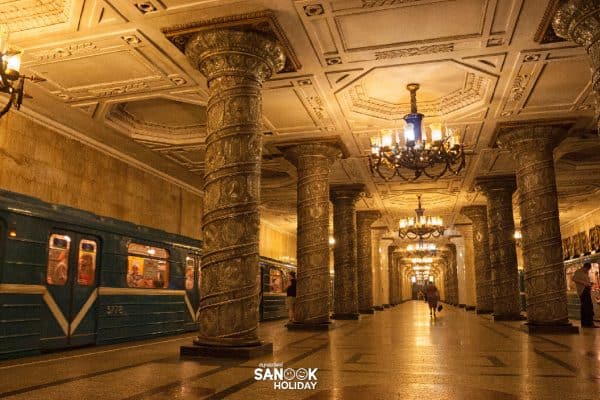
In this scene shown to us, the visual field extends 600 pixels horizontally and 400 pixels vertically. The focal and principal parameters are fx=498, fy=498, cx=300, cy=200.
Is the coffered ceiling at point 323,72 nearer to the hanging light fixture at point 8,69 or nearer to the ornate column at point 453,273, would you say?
the hanging light fixture at point 8,69

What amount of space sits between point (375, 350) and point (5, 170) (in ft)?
21.9

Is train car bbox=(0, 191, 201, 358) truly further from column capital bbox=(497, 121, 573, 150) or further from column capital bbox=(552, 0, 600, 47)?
column capital bbox=(497, 121, 573, 150)

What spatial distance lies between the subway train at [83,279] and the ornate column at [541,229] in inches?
Result: 288

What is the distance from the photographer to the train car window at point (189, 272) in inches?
445

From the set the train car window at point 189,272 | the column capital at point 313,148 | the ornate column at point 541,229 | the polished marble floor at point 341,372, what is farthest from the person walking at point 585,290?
the train car window at point 189,272

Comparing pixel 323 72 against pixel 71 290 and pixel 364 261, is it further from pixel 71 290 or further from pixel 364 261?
pixel 364 261

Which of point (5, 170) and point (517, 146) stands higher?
point (517, 146)

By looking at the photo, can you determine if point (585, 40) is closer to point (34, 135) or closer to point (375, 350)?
point (375, 350)

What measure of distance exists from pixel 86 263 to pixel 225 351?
360cm

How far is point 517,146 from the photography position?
1051cm

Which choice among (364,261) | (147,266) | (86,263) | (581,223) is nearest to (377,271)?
(364,261)

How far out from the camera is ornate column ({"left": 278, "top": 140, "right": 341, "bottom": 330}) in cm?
1062

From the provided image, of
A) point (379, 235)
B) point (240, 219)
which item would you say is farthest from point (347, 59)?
point (379, 235)

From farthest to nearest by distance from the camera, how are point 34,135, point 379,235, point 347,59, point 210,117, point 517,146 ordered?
1. point 379,235
2. point 517,146
3. point 34,135
4. point 347,59
5. point 210,117
